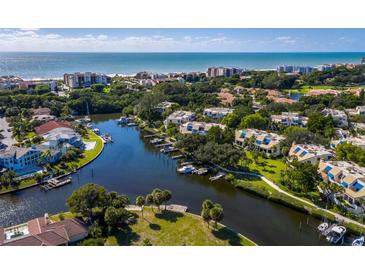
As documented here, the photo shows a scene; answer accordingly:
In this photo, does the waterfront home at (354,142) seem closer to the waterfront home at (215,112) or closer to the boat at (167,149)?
the boat at (167,149)

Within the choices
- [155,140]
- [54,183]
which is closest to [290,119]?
[155,140]

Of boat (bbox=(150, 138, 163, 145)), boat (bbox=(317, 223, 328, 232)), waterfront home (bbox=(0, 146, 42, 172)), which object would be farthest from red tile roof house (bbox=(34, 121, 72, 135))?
boat (bbox=(317, 223, 328, 232))

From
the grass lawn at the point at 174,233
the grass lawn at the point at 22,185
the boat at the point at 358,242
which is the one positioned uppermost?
the grass lawn at the point at 22,185

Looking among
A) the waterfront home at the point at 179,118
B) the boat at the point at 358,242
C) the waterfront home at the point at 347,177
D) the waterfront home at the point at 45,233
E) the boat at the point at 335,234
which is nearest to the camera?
the waterfront home at the point at 45,233

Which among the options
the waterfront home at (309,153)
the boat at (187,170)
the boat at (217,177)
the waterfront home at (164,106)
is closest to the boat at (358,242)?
the waterfront home at (309,153)

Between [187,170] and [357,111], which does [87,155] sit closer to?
[187,170]

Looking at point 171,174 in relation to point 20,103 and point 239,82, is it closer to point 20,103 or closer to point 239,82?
point 20,103
